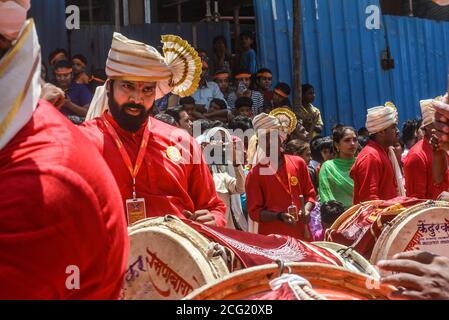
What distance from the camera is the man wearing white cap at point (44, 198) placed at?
188cm

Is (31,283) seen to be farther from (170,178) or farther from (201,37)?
(201,37)

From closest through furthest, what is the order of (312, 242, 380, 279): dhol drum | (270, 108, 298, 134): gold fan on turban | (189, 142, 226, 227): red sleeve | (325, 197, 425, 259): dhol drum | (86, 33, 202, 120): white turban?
(312, 242, 380, 279): dhol drum, (189, 142, 226, 227): red sleeve, (86, 33, 202, 120): white turban, (325, 197, 425, 259): dhol drum, (270, 108, 298, 134): gold fan on turban

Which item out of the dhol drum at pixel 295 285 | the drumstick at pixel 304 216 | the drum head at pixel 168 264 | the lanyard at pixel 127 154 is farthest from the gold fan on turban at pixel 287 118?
the dhol drum at pixel 295 285

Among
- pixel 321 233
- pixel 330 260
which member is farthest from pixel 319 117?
pixel 330 260

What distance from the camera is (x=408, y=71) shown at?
46.0 feet

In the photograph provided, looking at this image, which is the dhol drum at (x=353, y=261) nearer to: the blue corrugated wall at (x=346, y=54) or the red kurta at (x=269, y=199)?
the red kurta at (x=269, y=199)

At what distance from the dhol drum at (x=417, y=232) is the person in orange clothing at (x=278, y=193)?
2.30 meters

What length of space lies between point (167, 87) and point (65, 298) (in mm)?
3627

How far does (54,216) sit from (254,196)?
6.06 m

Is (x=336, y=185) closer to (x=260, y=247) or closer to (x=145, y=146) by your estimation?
(x=145, y=146)

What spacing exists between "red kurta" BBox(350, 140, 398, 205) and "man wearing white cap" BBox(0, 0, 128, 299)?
5.94 meters

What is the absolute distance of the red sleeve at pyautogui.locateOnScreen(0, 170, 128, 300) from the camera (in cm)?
187

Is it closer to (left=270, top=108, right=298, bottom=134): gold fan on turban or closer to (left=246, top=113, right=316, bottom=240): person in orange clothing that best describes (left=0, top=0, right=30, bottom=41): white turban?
(left=246, top=113, right=316, bottom=240): person in orange clothing

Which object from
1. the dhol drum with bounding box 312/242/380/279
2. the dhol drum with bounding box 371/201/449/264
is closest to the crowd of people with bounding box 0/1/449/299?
the dhol drum with bounding box 371/201/449/264
